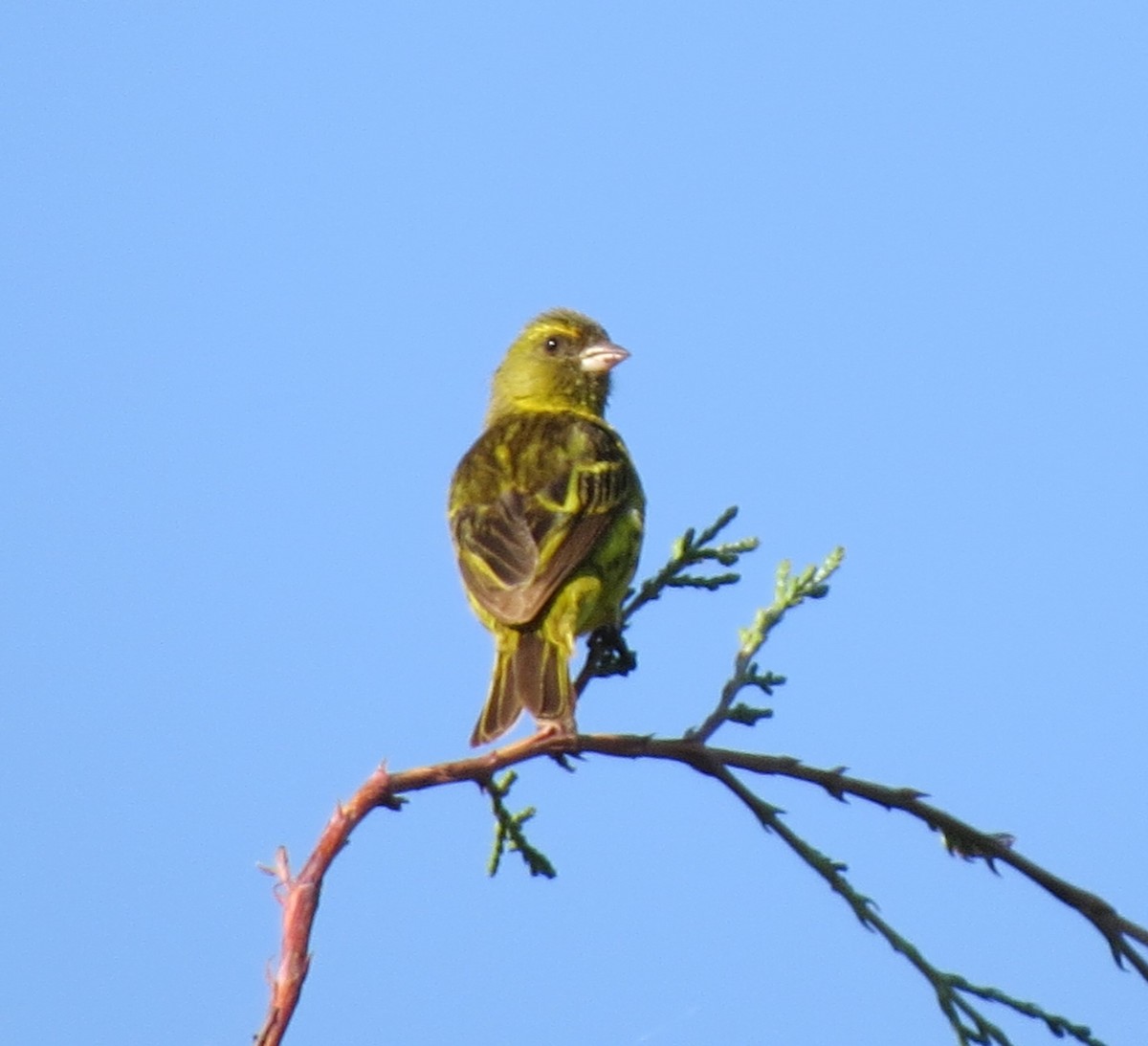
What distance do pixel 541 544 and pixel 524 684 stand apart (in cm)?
84

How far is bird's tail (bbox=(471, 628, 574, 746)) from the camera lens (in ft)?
16.4

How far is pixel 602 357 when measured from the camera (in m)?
8.21

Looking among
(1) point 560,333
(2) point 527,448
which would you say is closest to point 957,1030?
(2) point 527,448

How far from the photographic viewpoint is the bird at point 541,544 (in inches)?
209

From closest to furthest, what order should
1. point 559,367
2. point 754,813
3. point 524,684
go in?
point 754,813 → point 524,684 → point 559,367

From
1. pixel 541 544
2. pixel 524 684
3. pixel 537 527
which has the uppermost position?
pixel 537 527

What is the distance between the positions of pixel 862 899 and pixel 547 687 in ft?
6.02

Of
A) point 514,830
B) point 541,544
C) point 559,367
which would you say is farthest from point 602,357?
point 514,830

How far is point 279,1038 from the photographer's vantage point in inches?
84.5

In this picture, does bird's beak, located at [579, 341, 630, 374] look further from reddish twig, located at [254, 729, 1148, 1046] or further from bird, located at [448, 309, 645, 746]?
reddish twig, located at [254, 729, 1148, 1046]

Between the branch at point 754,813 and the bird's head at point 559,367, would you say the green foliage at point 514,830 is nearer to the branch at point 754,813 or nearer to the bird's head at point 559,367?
the branch at point 754,813

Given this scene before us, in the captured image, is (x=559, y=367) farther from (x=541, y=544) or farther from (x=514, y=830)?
(x=514, y=830)

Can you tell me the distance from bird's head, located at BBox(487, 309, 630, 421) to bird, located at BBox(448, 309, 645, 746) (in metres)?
0.48

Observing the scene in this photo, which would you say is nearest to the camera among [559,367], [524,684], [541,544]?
[524,684]
